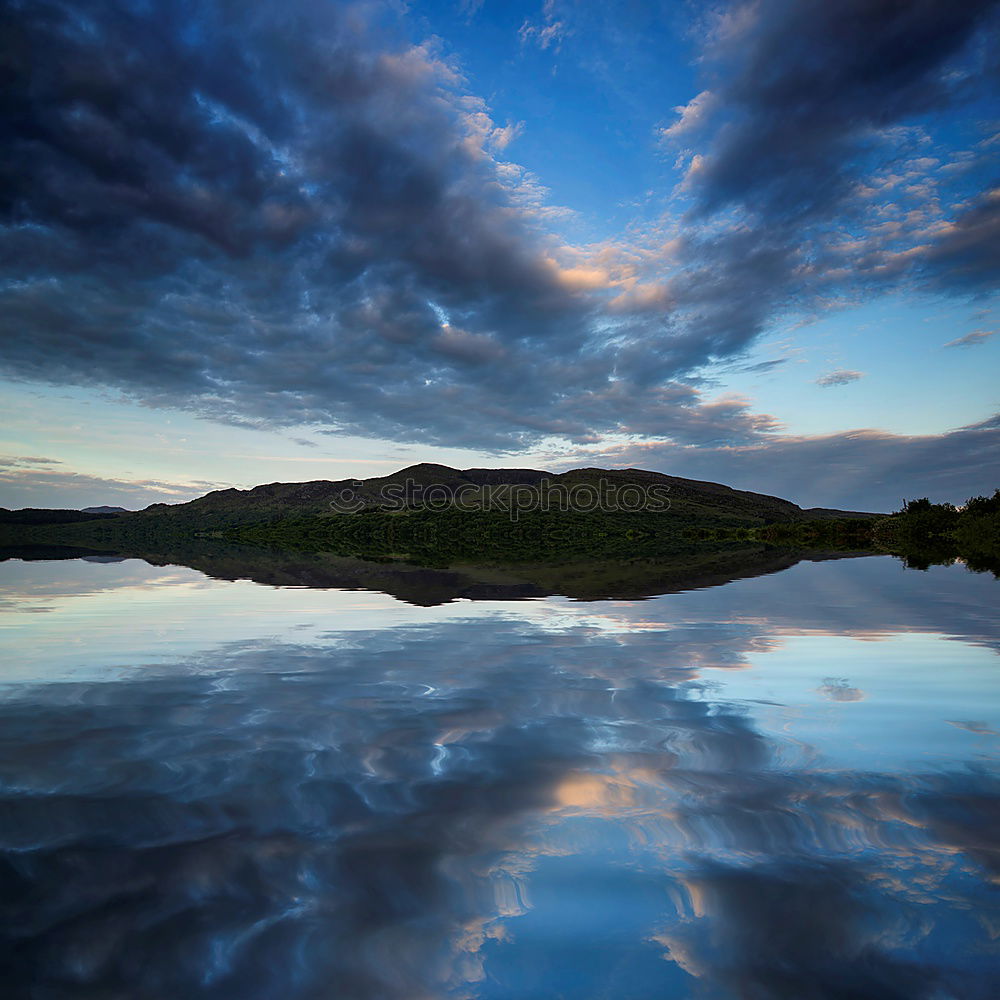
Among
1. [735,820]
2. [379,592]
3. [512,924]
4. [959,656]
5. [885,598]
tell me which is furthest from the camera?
[379,592]

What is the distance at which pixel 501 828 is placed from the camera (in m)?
4.96

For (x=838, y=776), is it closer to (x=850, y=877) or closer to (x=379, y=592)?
(x=850, y=877)

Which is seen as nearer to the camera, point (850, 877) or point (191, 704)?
point (850, 877)

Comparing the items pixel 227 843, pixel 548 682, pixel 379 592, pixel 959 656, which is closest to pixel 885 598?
pixel 959 656

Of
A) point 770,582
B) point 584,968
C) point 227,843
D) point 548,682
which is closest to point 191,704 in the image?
point 227,843

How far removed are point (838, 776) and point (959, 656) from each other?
7667 mm

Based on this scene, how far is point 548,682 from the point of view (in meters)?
9.63

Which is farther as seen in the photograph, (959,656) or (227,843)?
(959,656)

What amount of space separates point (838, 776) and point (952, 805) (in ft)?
3.01

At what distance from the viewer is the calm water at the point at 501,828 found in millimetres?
3443

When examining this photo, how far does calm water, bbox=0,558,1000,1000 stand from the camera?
3443 millimetres

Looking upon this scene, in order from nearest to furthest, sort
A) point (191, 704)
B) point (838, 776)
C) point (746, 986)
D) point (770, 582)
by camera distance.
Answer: point (746, 986) < point (838, 776) < point (191, 704) < point (770, 582)

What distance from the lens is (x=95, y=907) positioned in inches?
152

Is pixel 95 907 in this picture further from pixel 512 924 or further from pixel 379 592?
pixel 379 592
